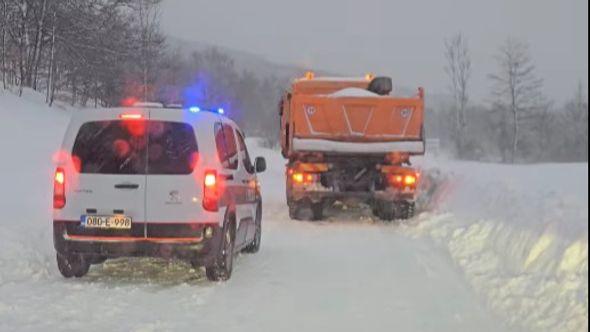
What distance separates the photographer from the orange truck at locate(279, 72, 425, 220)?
1486 centimetres

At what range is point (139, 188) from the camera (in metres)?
7.99

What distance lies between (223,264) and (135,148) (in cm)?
158

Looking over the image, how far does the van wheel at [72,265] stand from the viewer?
8.30 metres

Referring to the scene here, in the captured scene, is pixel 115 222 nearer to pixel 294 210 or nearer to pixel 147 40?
pixel 294 210

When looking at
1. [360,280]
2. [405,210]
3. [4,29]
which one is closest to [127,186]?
[360,280]

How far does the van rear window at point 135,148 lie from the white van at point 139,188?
1 centimetres

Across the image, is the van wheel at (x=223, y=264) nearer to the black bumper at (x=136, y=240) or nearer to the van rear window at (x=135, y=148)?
the black bumper at (x=136, y=240)

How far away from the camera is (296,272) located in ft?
30.3

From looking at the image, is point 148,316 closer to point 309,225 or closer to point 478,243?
point 478,243

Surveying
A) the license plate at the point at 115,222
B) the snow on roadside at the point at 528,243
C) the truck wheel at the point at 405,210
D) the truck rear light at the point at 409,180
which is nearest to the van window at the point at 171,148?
the license plate at the point at 115,222

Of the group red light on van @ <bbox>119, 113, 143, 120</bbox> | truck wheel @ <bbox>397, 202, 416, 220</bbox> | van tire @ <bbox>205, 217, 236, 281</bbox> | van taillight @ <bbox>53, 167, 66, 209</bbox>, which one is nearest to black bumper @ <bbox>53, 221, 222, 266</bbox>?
van taillight @ <bbox>53, 167, 66, 209</bbox>

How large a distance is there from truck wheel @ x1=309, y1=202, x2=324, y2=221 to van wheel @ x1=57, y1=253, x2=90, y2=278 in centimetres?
728

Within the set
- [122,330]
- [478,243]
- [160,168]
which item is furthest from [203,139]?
[478,243]

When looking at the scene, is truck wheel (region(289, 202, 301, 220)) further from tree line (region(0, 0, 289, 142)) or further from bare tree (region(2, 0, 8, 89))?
bare tree (region(2, 0, 8, 89))
